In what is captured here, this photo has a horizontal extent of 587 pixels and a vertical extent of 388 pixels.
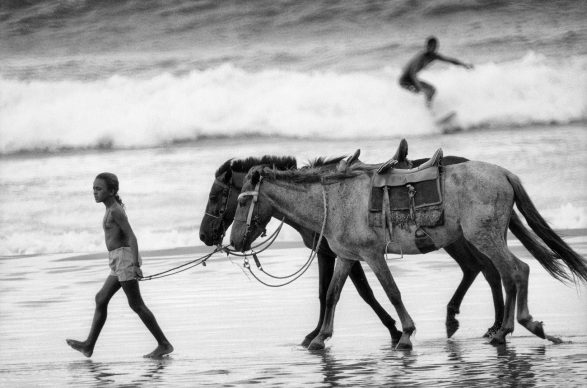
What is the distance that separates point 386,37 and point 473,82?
11.9 ft

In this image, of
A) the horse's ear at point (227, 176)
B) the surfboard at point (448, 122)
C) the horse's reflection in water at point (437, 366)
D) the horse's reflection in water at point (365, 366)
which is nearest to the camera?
the horse's reflection in water at point (437, 366)

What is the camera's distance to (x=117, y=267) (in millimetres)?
11219

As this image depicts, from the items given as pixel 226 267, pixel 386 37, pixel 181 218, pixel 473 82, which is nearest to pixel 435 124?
pixel 473 82

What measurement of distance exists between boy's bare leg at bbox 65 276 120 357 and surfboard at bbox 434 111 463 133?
18.0 meters

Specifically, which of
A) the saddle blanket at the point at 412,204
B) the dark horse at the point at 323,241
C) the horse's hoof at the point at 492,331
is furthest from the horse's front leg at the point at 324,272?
the horse's hoof at the point at 492,331

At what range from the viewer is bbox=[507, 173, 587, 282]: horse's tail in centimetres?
1098

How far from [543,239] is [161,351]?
9.91 feet

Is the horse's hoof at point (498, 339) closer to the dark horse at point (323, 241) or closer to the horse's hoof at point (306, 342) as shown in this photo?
the dark horse at point (323, 241)

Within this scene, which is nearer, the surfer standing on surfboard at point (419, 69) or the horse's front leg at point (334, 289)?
the horse's front leg at point (334, 289)

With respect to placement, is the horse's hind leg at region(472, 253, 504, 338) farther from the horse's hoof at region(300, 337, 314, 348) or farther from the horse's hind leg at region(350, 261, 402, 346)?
the horse's hoof at region(300, 337, 314, 348)

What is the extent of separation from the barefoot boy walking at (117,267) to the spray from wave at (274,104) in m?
17.4

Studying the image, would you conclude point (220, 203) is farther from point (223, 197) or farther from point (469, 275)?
point (469, 275)

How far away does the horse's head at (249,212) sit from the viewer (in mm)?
11570

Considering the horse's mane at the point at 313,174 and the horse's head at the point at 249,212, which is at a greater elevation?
the horse's mane at the point at 313,174
